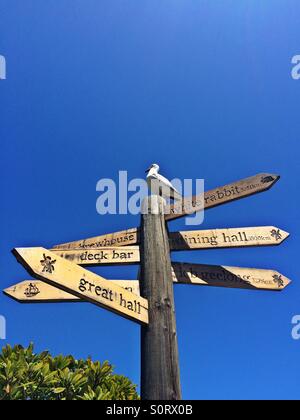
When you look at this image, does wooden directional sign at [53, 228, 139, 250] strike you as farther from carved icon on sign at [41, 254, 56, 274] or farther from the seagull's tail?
carved icon on sign at [41, 254, 56, 274]

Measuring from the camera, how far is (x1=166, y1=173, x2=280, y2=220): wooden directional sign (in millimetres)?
3361

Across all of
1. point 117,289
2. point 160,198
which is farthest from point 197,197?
point 117,289

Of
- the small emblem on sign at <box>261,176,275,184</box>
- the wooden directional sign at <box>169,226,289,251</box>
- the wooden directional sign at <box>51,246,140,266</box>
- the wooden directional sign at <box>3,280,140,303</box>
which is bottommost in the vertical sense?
the wooden directional sign at <box>3,280,140,303</box>

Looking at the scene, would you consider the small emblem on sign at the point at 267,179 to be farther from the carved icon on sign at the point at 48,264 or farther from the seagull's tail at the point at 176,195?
the carved icon on sign at the point at 48,264

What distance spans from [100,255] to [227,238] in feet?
Result: 3.86

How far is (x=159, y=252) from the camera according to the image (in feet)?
10.1

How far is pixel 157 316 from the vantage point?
275cm

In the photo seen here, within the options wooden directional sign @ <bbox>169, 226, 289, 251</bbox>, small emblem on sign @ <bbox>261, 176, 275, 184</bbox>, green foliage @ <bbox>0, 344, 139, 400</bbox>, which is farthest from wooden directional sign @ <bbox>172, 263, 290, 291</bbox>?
green foliage @ <bbox>0, 344, 139, 400</bbox>

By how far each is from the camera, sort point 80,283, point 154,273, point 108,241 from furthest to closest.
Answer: point 108,241 < point 154,273 < point 80,283

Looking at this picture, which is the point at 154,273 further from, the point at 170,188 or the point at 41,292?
the point at 170,188

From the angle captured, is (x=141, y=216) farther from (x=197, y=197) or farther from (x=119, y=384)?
(x=119, y=384)

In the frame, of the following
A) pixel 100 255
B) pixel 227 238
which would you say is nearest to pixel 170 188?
pixel 227 238
